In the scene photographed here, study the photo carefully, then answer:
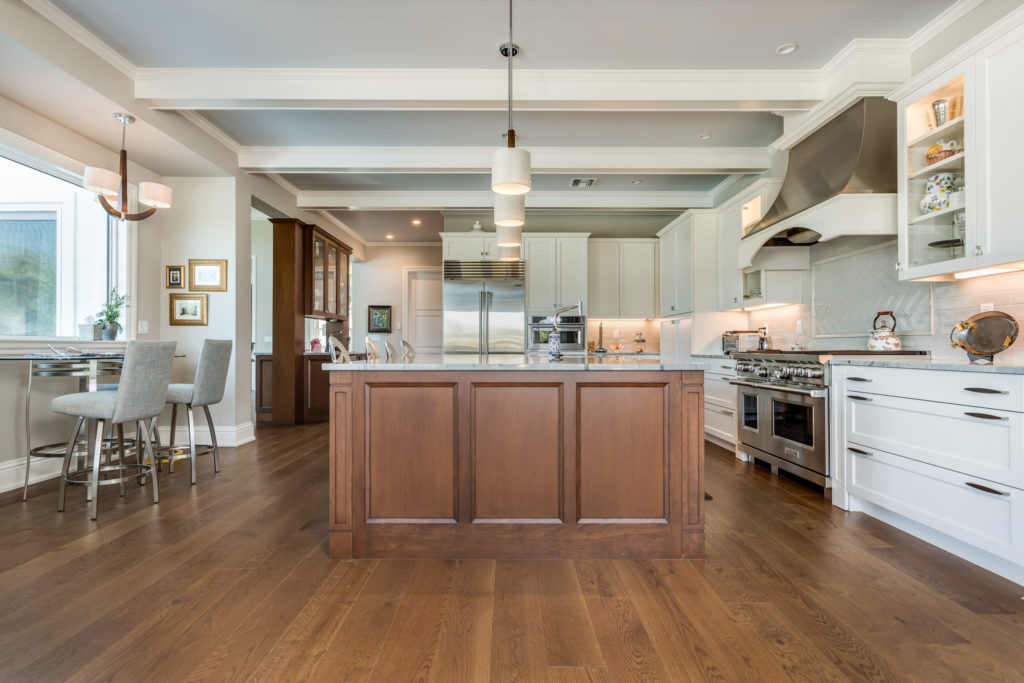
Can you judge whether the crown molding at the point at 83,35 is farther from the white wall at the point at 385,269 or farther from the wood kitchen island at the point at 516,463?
the white wall at the point at 385,269

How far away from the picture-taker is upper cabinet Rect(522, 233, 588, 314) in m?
6.40

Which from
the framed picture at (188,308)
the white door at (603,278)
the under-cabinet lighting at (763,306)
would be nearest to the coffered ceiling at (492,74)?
the framed picture at (188,308)

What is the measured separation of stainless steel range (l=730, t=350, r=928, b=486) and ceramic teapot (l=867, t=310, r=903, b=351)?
12cm

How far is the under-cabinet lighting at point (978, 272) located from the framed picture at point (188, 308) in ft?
18.1

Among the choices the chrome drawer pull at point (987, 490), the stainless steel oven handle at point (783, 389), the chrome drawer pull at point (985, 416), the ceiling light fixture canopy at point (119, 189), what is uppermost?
the ceiling light fixture canopy at point (119, 189)

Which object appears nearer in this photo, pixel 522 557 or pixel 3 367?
pixel 522 557

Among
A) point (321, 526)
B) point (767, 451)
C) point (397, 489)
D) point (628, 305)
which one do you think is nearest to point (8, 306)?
point (321, 526)

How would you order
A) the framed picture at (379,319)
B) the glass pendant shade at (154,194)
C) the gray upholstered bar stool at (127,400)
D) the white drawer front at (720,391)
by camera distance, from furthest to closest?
the framed picture at (379,319) → the white drawer front at (720,391) → the glass pendant shade at (154,194) → the gray upholstered bar stool at (127,400)

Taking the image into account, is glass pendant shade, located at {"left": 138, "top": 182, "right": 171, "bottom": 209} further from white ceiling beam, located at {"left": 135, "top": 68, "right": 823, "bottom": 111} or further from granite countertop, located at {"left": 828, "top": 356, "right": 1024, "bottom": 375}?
granite countertop, located at {"left": 828, "top": 356, "right": 1024, "bottom": 375}

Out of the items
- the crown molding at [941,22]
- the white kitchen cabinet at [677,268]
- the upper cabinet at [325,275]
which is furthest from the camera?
the upper cabinet at [325,275]

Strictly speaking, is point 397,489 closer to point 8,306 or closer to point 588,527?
point 588,527

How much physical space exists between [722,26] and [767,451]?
2855 mm

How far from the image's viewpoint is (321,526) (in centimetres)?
268

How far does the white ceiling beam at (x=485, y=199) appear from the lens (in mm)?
5945
